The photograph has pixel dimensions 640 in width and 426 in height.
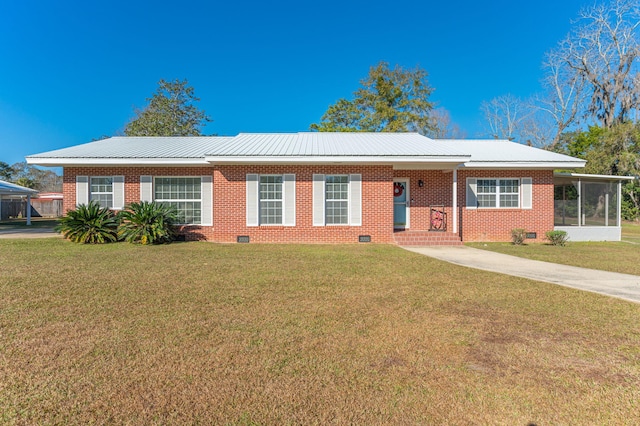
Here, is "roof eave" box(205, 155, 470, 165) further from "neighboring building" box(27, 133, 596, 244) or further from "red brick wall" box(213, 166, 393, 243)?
"red brick wall" box(213, 166, 393, 243)

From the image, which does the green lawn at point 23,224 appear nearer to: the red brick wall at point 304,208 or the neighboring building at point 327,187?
the neighboring building at point 327,187

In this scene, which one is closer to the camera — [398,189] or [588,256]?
[588,256]

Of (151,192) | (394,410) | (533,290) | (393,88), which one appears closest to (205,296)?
(394,410)

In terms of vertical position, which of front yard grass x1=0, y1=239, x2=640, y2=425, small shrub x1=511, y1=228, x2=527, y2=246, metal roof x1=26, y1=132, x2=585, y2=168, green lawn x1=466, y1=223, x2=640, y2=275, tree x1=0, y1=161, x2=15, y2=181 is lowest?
front yard grass x1=0, y1=239, x2=640, y2=425

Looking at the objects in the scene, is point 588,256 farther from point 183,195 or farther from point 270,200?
point 183,195

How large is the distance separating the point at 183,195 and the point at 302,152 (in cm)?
518

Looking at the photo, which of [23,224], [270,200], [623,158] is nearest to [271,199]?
[270,200]

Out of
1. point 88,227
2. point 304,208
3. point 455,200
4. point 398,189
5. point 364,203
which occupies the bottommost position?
point 88,227

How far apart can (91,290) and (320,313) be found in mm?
3956

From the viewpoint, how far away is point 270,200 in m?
12.7

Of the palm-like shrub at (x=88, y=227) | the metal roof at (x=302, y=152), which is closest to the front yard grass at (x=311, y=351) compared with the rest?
the palm-like shrub at (x=88, y=227)

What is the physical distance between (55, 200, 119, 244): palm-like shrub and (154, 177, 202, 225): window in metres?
2.05

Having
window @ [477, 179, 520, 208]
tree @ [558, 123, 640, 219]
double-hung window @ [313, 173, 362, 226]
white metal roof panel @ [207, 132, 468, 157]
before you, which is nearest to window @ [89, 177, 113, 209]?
white metal roof panel @ [207, 132, 468, 157]

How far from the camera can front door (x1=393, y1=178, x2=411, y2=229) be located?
14039 millimetres
